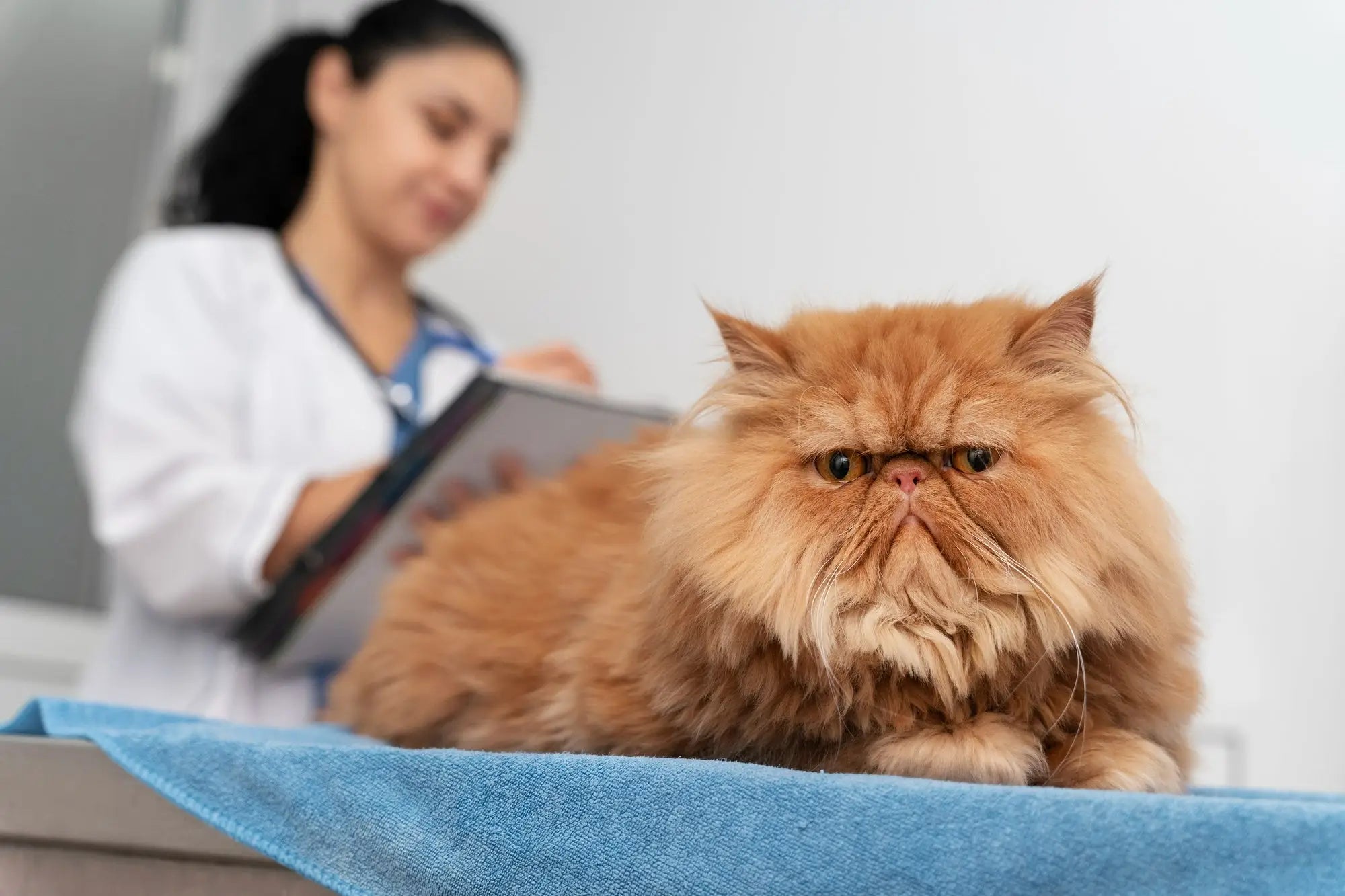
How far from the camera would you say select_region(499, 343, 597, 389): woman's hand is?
157 cm

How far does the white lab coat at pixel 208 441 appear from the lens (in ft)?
4.94

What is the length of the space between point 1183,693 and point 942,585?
0.74 feet

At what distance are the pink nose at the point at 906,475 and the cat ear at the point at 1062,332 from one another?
0.43 feet

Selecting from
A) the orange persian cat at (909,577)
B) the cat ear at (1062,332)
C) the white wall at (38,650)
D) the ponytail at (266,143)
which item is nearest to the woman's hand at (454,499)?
the orange persian cat at (909,577)

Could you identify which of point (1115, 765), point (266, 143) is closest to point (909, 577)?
point (1115, 765)

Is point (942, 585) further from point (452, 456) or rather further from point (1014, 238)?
point (1014, 238)

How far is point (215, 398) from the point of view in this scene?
5.53 ft

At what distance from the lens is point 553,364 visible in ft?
5.26

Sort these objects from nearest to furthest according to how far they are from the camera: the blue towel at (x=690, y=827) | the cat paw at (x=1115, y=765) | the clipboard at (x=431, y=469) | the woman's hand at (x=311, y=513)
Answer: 1. the blue towel at (x=690, y=827)
2. the cat paw at (x=1115, y=765)
3. the clipboard at (x=431, y=469)
4. the woman's hand at (x=311, y=513)

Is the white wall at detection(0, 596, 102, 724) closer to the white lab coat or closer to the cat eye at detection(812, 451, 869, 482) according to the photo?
the white lab coat

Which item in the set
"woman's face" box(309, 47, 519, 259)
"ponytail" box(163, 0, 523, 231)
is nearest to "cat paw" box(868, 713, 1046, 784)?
"woman's face" box(309, 47, 519, 259)

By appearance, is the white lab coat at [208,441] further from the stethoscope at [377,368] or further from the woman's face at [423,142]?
the woman's face at [423,142]

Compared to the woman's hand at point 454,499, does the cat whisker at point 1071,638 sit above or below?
above

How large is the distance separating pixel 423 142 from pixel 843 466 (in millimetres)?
1315
